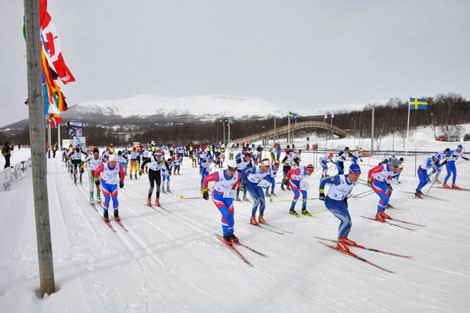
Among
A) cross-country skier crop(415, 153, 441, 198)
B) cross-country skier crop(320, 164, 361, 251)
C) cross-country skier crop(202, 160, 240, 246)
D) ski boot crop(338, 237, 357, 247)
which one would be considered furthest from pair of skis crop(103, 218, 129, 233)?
cross-country skier crop(415, 153, 441, 198)

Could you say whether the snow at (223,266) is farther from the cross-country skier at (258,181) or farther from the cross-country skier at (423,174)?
the cross-country skier at (423,174)

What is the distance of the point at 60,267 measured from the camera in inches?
194

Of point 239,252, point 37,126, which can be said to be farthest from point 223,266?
point 37,126

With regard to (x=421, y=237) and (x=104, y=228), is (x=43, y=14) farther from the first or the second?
(x=421, y=237)

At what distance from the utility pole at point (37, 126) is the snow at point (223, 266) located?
96cm

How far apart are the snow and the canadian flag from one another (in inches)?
271

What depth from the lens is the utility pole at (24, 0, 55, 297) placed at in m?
3.55

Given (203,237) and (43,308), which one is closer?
(43,308)

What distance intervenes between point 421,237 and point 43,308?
846 cm

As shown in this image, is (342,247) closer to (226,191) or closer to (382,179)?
(226,191)

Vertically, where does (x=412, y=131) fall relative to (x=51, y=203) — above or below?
above

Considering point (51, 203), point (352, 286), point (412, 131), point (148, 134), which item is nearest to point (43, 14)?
point (51, 203)

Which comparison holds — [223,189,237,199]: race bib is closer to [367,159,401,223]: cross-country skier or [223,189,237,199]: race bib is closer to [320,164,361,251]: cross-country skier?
[320,164,361,251]: cross-country skier

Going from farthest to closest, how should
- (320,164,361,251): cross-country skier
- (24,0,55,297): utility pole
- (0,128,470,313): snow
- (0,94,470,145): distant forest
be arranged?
(0,94,470,145): distant forest → (320,164,361,251): cross-country skier → (0,128,470,313): snow → (24,0,55,297): utility pole
